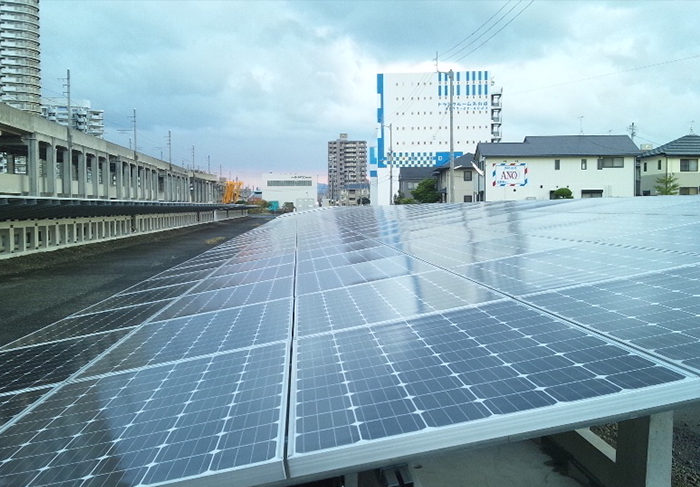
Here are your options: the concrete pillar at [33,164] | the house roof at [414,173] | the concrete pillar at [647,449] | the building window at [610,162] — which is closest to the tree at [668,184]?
the building window at [610,162]

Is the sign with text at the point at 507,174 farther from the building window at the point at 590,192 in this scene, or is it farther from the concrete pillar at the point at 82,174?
the concrete pillar at the point at 82,174

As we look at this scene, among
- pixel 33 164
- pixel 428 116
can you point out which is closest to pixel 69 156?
pixel 33 164

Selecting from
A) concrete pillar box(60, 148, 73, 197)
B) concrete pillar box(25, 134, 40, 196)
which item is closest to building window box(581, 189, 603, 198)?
concrete pillar box(60, 148, 73, 197)

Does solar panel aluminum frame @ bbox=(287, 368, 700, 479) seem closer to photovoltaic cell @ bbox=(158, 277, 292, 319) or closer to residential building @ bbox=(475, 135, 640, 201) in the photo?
photovoltaic cell @ bbox=(158, 277, 292, 319)

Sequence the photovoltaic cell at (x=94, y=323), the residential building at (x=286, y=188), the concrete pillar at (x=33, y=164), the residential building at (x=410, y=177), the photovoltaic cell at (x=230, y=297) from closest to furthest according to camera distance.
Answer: the photovoltaic cell at (x=94, y=323) → the photovoltaic cell at (x=230, y=297) → the concrete pillar at (x=33, y=164) → the residential building at (x=410, y=177) → the residential building at (x=286, y=188)

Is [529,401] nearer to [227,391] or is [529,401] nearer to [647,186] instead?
[227,391]

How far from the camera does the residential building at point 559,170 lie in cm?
5866

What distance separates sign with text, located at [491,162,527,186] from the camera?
58969 millimetres

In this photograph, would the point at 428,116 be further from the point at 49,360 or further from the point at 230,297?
the point at 49,360

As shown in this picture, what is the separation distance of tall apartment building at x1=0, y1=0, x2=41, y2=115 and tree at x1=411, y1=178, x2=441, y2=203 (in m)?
50.8

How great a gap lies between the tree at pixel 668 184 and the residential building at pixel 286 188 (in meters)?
114

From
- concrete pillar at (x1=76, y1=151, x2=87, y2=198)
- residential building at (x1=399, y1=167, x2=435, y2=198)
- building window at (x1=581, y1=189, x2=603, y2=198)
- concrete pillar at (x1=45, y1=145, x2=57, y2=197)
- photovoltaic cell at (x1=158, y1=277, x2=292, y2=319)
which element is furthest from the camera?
residential building at (x1=399, y1=167, x2=435, y2=198)

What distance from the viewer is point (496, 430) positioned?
10.2 ft

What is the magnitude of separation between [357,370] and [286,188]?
15934 centimetres
